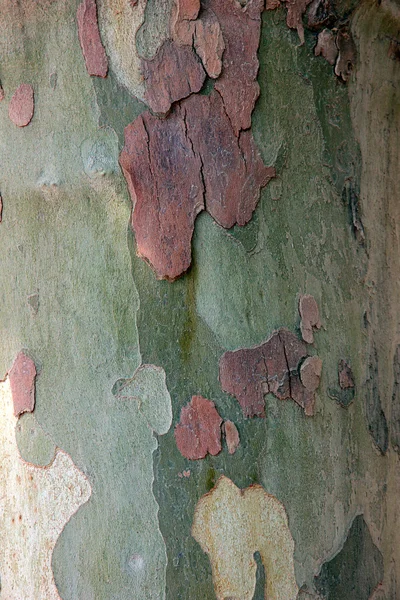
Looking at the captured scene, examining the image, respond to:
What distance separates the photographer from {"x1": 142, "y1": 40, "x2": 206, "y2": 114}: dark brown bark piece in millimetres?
918

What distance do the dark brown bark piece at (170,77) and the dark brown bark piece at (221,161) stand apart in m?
0.02

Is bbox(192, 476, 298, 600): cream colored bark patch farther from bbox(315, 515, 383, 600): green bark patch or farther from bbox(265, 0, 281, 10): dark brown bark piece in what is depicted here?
bbox(265, 0, 281, 10): dark brown bark piece

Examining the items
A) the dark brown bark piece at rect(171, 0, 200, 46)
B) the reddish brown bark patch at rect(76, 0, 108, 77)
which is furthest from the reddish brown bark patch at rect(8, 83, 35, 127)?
the dark brown bark piece at rect(171, 0, 200, 46)

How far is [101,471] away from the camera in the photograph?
2.98 feet

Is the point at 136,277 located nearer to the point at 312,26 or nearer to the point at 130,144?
the point at 130,144

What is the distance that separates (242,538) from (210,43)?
2.46ft

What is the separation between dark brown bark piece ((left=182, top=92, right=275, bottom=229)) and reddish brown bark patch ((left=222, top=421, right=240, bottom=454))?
0.30m

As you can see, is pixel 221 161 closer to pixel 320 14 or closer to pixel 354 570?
pixel 320 14

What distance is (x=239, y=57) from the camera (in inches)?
37.3

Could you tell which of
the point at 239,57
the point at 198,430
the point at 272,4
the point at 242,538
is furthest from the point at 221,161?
the point at 242,538

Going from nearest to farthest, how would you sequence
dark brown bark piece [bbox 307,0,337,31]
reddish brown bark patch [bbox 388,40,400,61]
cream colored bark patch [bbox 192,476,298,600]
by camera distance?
cream colored bark patch [bbox 192,476,298,600] → dark brown bark piece [bbox 307,0,337,31] → reddish brown bark patch [bbox 388,40,400,61]

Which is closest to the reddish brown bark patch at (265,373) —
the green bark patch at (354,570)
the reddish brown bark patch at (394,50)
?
the green bark patch at (354,570)

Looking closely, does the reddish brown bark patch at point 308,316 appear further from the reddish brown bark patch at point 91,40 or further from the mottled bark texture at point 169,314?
→ the reddish brown bark patch at point 91,40

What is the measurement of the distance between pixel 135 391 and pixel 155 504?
168 mm
